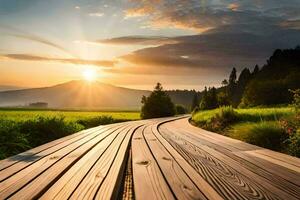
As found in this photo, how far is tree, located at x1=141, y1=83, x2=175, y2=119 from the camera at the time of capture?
118 ft

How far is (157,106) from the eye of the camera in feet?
119

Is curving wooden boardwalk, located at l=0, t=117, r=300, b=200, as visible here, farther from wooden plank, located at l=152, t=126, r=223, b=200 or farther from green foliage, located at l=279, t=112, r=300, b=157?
green foliage, located at l=279, t=112, r=300, b=157

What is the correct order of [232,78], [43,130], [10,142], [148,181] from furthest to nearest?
[232,78] < [43,130] < [10,142] < [148,181]

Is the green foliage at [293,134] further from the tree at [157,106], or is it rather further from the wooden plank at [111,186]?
the tree at [157,106]

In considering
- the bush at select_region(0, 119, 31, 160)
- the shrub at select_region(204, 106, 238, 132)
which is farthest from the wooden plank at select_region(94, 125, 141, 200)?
the shrub at select_region(204, 106, 238, 132)

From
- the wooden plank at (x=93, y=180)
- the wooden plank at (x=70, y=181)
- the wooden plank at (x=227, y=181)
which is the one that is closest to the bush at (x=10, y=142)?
the wooden plank at (x=70, y=181)

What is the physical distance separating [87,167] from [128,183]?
654mm

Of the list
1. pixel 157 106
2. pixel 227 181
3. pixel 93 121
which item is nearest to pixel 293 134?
pixel 227 181

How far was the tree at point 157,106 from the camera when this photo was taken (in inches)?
1416

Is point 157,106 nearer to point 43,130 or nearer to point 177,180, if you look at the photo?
point 43,130

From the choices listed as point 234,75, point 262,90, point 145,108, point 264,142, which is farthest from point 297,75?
point 264,142

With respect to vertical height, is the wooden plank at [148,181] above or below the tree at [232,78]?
below

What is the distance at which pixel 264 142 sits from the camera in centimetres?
689

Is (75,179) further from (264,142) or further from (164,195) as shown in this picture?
(264,142)
